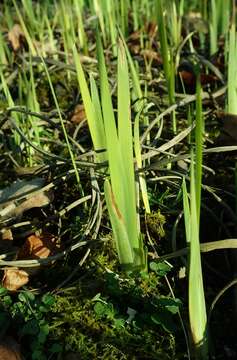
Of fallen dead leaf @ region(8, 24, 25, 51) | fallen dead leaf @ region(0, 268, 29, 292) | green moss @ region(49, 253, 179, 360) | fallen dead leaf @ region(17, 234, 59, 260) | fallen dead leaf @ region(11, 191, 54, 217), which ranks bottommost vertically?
green moss @ region(49, 253, 179, 360)

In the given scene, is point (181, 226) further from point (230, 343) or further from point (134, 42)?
point (134, 42)

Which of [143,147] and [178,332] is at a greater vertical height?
[143,147]

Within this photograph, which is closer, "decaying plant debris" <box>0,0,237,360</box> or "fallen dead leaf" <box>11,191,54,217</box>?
"decaying plant debris" <box>0,0,237,360</box>

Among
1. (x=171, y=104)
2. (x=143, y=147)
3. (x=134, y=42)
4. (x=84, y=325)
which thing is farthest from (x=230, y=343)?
(x=134, y=42)

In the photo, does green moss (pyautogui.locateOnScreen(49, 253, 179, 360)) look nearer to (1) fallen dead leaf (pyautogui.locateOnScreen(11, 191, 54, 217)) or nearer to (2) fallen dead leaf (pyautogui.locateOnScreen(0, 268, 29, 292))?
(2) fallen dead leaf (pyautogui.locateOnScreen(0, 268, 29, 292))

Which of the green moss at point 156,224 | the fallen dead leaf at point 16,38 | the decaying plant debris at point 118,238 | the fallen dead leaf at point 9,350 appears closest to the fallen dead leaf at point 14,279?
the decaying plant debris at point 118,238

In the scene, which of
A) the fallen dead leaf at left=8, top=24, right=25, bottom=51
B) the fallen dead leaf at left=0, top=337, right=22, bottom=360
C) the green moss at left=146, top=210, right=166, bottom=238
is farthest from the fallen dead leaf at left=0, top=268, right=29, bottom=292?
the fallen dead leaf at left=8, top=24, right=25, bottom=51

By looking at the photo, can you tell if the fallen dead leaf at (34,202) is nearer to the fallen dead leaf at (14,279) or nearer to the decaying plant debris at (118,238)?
the decaying plant debris at (118,238)
